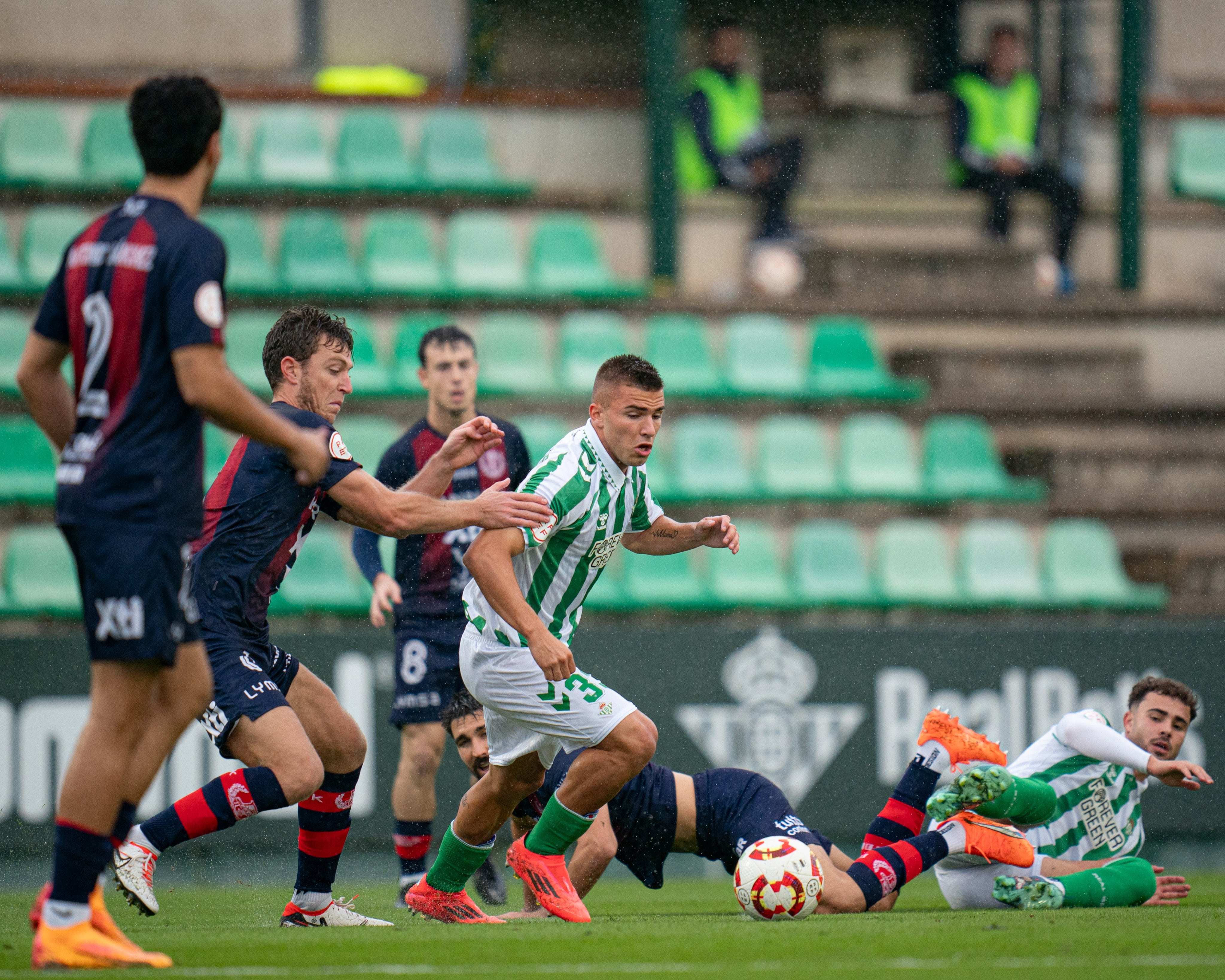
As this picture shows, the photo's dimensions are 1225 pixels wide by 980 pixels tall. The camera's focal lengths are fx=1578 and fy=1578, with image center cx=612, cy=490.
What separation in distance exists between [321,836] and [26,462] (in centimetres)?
588

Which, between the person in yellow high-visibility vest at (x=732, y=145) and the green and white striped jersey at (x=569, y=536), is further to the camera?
the person in yellow high-visibility vest at (x=732, y=145)

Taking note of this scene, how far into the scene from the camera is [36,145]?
12.2m

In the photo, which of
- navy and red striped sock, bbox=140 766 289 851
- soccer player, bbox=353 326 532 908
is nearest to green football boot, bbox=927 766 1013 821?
soccer player, bbox=353 326 532 908

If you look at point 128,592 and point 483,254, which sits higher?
point 483,254

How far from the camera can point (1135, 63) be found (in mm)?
13398

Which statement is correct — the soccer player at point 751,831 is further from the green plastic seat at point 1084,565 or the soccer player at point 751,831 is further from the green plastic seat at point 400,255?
the green plastic seat at point 400,255

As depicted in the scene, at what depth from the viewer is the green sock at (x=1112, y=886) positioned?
5887 mm

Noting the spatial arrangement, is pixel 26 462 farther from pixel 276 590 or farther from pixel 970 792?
pixel 970 792

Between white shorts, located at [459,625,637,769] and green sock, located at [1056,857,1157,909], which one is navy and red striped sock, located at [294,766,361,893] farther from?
green sock, located at [1056,857,1157,909]

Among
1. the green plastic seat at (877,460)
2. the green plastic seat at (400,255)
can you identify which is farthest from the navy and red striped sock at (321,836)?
the green plastic seat at (400,255)

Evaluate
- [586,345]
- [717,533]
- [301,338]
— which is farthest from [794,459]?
[301,338]

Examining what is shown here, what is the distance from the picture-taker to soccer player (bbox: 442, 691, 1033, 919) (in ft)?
18.9

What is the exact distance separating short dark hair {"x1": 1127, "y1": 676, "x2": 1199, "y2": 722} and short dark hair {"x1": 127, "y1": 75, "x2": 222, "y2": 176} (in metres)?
4.31

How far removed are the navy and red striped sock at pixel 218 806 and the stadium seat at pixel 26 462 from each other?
534 cm
